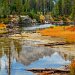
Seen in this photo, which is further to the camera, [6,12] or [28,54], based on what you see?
[6,12]

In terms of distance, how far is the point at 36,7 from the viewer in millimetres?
166375

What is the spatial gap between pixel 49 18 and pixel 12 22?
3679 cm

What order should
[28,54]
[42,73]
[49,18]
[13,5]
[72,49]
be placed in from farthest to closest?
1. [49,18]
2. [13,5]
3. [72,49]
4. [28,54]
5. [42,73]

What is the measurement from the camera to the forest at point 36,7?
375ft

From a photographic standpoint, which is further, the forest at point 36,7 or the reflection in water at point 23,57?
the forest at point 36,7

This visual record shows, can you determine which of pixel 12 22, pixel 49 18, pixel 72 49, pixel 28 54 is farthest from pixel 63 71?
pixel 49 18

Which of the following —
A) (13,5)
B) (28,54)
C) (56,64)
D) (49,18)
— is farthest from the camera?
(49,18)

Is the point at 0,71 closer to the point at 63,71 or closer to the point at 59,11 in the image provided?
the point at 63,71

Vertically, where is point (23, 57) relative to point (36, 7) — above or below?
above

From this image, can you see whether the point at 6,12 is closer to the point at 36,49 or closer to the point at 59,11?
the point at 59,11

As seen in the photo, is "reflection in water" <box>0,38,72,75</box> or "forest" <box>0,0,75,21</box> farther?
"forest" <box>0,0,75,21</box>

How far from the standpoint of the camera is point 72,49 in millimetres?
44562

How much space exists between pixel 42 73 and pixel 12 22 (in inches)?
3174

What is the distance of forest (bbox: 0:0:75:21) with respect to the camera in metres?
114
